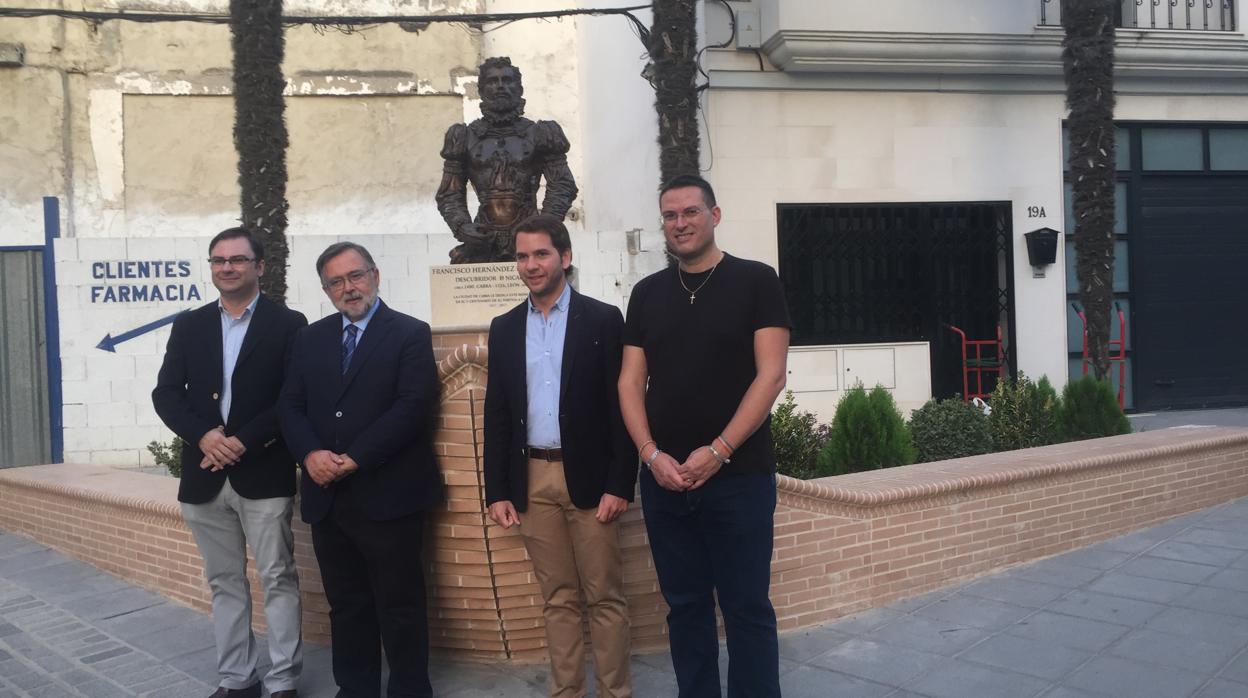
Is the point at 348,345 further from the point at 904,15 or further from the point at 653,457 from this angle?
the point at 904,15

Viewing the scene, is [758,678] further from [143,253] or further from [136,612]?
[143,253]

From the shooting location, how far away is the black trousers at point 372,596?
151 inches

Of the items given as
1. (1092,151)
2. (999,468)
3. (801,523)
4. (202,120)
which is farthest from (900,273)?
(202,120)

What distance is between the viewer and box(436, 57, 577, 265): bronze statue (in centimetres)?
629

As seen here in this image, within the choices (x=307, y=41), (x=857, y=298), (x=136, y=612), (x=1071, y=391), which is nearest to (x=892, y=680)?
(x=136, y=612)

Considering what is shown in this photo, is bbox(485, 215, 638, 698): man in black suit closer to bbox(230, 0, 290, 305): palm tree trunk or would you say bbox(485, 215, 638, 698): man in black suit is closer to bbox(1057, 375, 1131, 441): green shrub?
bbox(1057, 375, 1131, 441): green shrub

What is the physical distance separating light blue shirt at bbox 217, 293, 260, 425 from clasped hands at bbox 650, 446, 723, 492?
6.11ft

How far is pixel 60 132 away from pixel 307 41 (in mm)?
3534

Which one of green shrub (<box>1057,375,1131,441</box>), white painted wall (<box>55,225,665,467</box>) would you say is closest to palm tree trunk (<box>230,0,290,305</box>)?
white painted wall (<box>55,225,665,467</box>)

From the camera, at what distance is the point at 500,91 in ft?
20.3

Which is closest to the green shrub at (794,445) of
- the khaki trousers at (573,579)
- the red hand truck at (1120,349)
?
the khaki trousers at (573,579)

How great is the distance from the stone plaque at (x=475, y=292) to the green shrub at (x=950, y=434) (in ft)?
11.4

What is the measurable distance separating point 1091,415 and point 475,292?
5330mm

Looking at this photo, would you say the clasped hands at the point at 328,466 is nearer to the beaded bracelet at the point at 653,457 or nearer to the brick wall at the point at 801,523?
the brick wall at the point at 801,523
